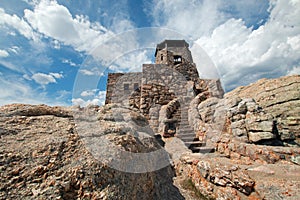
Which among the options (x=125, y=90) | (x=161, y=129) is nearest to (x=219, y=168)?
(x=161, y=129)

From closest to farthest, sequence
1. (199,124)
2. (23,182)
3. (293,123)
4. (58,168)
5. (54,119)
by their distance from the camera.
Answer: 1. (23,182)
2. (58,168)
3. (54,119)
4. (293,123)
5. (199,124)

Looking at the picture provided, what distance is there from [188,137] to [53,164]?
7316 millimetres

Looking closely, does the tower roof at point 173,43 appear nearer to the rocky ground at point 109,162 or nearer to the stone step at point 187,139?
the stone step at point 187,139

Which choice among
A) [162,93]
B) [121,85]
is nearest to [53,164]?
[162,93]

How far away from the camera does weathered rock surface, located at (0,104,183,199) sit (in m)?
1.47

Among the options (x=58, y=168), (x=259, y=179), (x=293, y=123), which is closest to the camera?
(x=58, y=168)

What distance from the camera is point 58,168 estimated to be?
170 centimetres

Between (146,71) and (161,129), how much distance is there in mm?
5012

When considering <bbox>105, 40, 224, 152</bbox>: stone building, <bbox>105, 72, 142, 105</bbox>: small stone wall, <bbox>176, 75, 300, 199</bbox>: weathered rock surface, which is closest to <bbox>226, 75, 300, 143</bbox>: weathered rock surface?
<bbox>176, 75, 300, 199</bbox>: weathered rock surface

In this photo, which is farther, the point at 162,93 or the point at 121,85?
the point at 121,85

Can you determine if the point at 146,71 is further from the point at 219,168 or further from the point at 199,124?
the point at 219,168

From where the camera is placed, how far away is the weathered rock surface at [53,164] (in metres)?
1.47

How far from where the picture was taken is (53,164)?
172cm

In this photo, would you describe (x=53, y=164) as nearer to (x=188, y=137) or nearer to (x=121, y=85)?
(x=188, y=137)
